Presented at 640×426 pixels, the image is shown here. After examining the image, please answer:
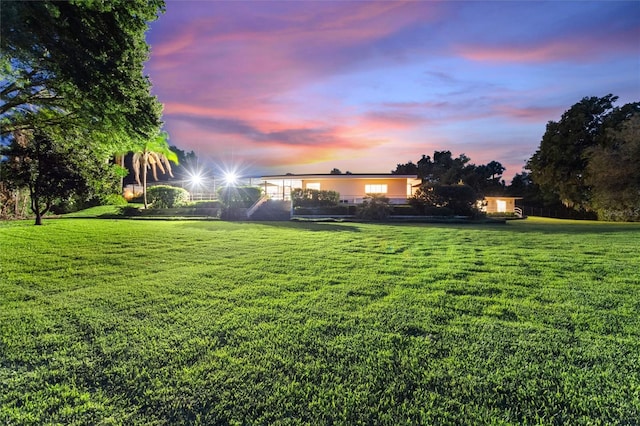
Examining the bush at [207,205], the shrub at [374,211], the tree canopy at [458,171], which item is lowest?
the shrub at [374,211]

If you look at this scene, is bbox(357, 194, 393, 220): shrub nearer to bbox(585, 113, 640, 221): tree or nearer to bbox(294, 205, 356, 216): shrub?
bbox(294, 205, 356, 216): shrub

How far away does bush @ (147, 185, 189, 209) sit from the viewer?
2348cm

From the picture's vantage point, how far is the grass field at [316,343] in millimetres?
2088

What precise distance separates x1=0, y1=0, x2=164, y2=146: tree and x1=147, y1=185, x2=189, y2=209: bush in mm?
Result: 17291

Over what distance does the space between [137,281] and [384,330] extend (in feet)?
13.5

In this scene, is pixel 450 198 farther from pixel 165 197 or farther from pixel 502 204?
pixel 165 197

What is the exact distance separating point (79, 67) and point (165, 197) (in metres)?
20.3

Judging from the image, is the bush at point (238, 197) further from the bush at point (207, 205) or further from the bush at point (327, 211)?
the bush at point (327, 211)

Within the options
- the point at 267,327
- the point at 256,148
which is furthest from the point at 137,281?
the point at 256,148

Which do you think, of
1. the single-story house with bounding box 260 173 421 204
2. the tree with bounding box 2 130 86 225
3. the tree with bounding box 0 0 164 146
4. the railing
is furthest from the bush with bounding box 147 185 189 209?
the tree with bounding box 0 0 164 146

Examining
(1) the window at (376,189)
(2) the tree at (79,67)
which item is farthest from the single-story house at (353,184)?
(2) the tree at (79,67)

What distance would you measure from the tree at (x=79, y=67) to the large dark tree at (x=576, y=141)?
1328 inches

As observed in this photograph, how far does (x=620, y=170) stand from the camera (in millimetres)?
20906

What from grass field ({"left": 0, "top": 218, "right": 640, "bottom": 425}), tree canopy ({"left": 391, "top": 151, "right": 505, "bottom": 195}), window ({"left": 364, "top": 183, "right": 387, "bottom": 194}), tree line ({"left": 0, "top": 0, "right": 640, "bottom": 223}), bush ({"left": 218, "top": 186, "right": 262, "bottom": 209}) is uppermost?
tree canopy ({"left": 391, "top": 151, "right": 505, "bottom": 195})
